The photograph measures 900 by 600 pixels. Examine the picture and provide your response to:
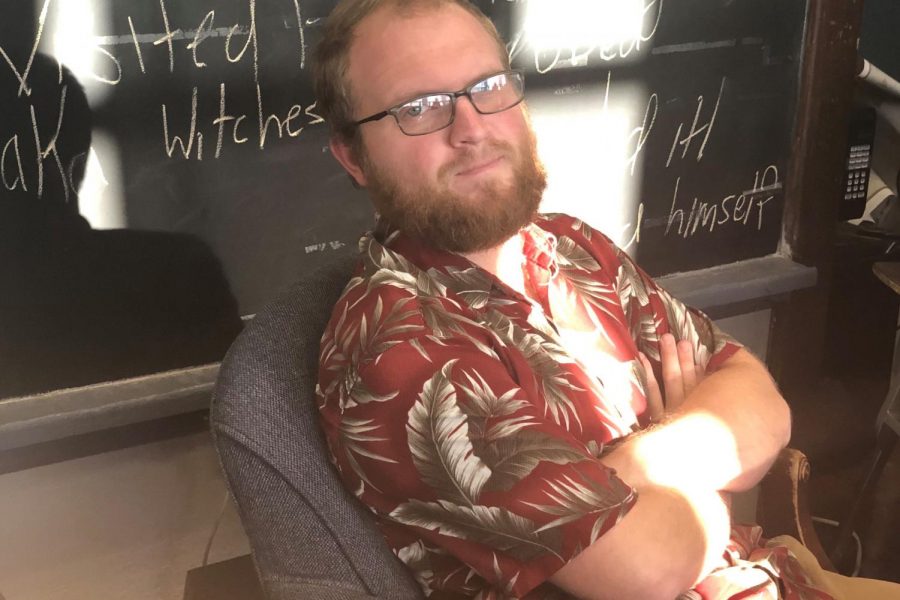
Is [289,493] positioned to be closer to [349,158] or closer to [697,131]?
[349,158]

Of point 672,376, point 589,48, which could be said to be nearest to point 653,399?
point 672,376

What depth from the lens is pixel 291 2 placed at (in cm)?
131

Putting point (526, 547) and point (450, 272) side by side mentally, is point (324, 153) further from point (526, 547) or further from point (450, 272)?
point (526, 547)

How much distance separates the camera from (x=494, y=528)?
0.81 meters

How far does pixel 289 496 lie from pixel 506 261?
42 cm

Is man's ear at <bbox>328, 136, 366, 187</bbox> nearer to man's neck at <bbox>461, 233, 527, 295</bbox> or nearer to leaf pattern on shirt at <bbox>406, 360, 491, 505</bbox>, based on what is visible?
man's neck at <bbox>461, 233, 527, 295</bbox>

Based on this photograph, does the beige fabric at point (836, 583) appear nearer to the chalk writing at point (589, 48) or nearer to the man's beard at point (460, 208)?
the man's beard at point (460, 208)

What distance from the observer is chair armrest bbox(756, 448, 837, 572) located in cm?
120

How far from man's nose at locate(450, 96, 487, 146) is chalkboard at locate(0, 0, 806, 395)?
42cm

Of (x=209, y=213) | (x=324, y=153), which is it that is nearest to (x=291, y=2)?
(x=324, y=153)

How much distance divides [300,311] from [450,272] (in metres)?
0.20

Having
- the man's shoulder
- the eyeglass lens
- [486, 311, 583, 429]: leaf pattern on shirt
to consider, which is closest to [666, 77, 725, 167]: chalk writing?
the man's shoulder

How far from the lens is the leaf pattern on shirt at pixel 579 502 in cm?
79

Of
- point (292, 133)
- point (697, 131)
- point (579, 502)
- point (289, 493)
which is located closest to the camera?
point (579, 502)
